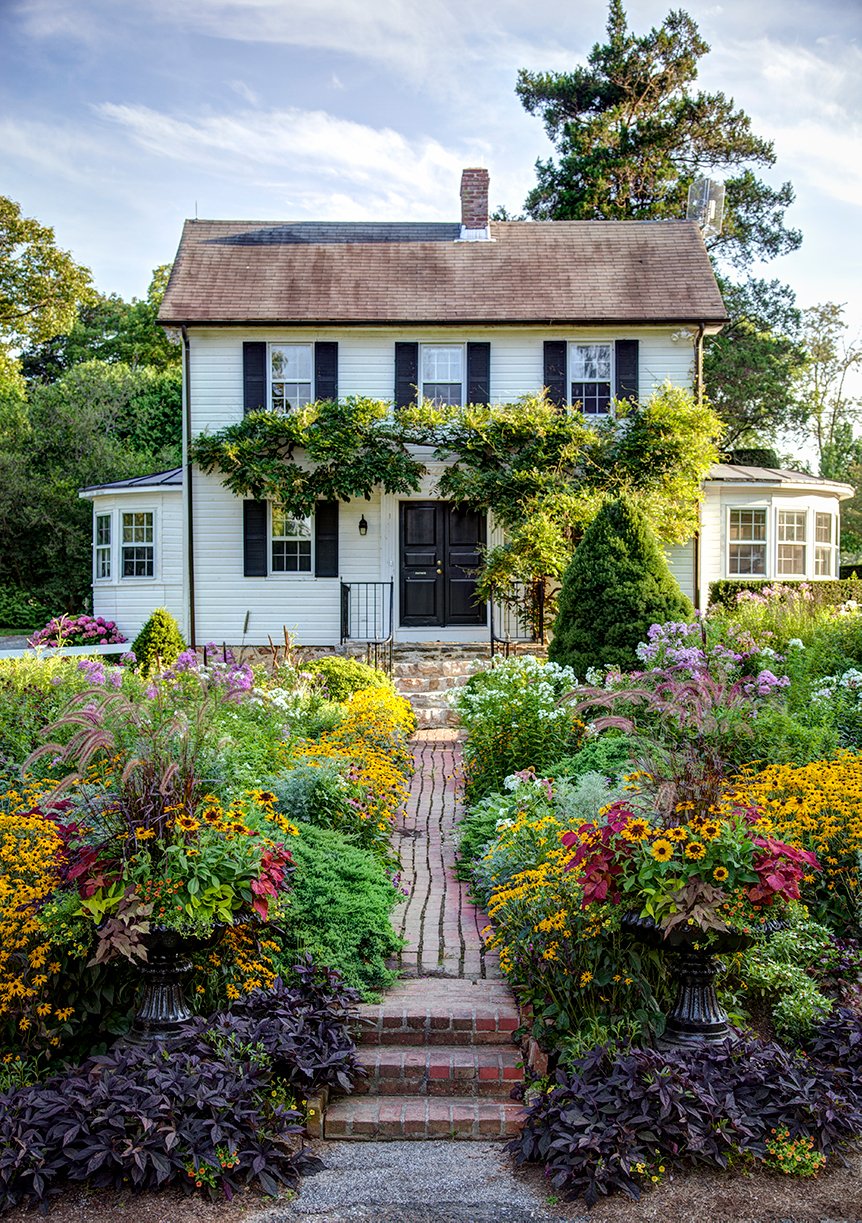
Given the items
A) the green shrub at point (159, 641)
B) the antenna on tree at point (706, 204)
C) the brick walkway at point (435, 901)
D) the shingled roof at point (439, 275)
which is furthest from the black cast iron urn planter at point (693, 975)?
the antenna on tree at point (706, 204)

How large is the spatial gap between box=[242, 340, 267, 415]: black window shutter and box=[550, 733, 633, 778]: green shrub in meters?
10.2

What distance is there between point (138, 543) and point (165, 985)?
13626 mm

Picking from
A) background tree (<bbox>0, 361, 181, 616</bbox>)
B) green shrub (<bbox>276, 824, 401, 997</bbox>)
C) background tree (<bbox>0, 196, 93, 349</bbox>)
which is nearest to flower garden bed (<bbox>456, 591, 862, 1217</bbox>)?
green shrub (<bbox>276, 824, 401, 997</bbox>)

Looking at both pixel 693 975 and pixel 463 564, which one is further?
pixel 463 564

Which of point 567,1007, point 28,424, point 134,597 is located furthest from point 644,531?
point 28,424

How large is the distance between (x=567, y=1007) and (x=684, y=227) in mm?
16264

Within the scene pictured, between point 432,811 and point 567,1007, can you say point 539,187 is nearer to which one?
point 432,811

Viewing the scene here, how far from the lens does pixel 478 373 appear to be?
632 inches

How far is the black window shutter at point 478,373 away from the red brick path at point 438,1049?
11.5 metres

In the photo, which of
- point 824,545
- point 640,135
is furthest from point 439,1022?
point 640,135

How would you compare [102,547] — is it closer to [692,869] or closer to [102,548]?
[102,548]

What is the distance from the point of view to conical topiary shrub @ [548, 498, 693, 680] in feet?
34.2

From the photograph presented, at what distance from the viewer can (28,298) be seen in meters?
25.9

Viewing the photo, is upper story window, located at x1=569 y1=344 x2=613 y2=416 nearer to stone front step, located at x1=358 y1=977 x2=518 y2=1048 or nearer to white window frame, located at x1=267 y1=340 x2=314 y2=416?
white window frame, located at x1=267 y1=340 x2=314 y2=416
